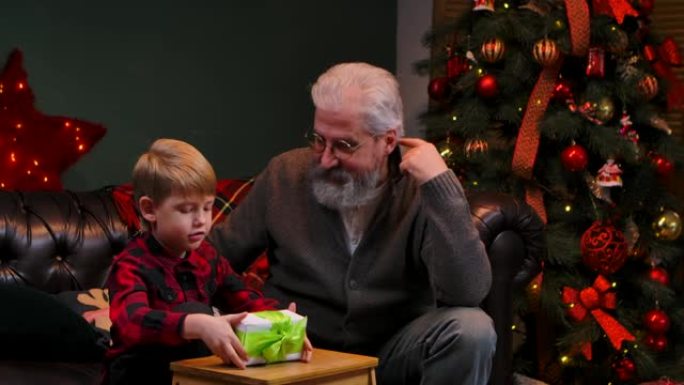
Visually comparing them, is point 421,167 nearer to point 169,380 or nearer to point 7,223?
point 169,380

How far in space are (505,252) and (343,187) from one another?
25.2 inches

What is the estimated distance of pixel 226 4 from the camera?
14.3 ft

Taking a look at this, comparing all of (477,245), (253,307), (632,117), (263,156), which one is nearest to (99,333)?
(253,307)

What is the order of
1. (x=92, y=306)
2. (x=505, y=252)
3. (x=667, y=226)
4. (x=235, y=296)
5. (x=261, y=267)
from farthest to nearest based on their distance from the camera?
(x=667, y=226) → (x=261, y=267) → (x=505, y=252) → (x=92, y=306) → (x=235, y=296)

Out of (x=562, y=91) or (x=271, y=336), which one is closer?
(x=271, y=336)

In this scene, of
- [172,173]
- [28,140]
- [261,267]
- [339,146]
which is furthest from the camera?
[28,140]

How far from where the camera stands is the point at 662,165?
13.4 ft

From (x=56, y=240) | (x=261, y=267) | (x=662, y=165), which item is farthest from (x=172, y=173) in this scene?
(x=662, y=165)

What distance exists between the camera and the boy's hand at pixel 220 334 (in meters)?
1.98

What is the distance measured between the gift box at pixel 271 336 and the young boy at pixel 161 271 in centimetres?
5

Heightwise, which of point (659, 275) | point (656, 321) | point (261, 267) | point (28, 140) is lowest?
point (656, 321)

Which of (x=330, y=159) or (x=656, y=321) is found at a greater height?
(x=330, y=159)

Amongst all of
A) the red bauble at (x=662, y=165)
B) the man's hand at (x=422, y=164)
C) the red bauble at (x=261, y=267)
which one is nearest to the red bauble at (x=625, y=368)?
the red bauble at (x=662, y=165)

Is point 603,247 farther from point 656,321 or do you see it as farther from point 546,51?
point 546,51
